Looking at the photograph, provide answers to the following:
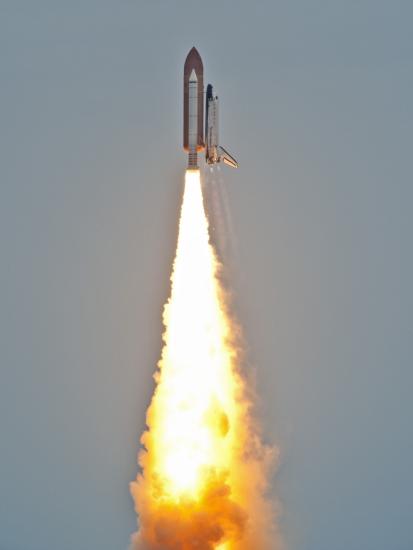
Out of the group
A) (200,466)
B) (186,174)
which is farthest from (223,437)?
(186,174)

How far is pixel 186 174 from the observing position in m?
133

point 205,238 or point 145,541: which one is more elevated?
point 205,238

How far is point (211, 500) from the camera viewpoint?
134m

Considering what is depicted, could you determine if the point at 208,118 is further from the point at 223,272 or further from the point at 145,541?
the point at 145,541

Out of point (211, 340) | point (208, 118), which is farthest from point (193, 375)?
point (208, 118)

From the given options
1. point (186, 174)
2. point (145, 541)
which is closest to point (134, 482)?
point (145, 541)

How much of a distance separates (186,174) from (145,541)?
15.3 meters

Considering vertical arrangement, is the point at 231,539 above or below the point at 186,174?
below

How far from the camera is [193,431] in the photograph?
134875 mm

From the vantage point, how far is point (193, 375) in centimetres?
13525

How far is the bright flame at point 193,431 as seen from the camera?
134125 millimetres

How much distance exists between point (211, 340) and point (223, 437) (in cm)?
422

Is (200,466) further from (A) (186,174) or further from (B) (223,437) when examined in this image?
(A) (186,174)

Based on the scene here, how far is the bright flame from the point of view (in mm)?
134125
